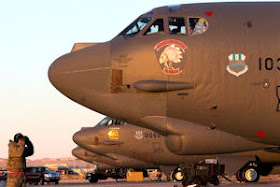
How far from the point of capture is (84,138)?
4188cm

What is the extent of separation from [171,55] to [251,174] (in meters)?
16.7

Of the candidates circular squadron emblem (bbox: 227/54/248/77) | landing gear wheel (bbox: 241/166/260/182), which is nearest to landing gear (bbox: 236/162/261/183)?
landing gear wheel (bbox: 241/166/260/182)

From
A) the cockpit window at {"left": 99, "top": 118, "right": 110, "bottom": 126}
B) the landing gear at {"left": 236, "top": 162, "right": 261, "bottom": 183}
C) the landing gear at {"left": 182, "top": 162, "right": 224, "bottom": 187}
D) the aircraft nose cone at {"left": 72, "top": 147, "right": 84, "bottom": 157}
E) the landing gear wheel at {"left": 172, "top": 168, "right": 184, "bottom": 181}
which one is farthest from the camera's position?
the aircraft nose cone at {"left": 72, "top": 147, "right": 84, "bottom": 157}

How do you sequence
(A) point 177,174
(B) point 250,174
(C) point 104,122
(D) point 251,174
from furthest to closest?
(C) point 104,122
(A) point 177,174
(B) point 250,174
(D) point 251,174

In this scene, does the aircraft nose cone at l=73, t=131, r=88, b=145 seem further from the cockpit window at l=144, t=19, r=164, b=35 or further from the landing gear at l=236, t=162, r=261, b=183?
the cockpit window at l=144, t=19, r=164, b=35

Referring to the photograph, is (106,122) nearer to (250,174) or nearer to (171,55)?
(250,174)

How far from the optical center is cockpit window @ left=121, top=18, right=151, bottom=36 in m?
15.8

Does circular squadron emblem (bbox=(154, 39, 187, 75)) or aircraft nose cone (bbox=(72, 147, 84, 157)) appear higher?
circular squadron emblem (bbox=(154, 39, 187, 75))

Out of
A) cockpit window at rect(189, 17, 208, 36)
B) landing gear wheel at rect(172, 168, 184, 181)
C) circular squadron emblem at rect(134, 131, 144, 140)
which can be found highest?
cockpit window at rect(189, 17, 208, 36)

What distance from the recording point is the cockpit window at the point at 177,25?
1525 cm

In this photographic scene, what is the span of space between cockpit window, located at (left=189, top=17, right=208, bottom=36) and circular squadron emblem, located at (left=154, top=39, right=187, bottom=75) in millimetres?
491

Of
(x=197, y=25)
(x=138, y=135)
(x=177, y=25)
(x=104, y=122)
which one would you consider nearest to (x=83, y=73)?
(x=177, y=25)

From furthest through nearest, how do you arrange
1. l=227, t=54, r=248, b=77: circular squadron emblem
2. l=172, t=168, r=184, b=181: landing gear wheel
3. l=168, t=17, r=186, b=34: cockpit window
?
l=172, t=168, r=184, b=181: landing gear wheel < l=168, t=17, r=186, b=34: cockpit window < l=227, t=54, r=248, b=77: circular squadron emblem

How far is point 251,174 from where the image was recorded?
30.1 meters
